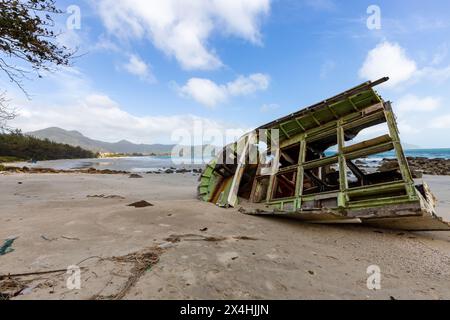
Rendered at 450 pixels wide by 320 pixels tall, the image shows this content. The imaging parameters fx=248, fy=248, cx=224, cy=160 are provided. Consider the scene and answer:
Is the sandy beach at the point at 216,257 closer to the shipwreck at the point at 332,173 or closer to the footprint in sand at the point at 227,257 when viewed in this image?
the footprint in sand at the point at 227,257

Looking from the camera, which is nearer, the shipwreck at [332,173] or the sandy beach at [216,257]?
the sandy beach at [216,257]

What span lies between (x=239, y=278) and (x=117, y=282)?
1366 mm

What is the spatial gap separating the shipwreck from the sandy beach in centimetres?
46

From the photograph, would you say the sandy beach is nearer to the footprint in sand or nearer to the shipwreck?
the footprint in sand

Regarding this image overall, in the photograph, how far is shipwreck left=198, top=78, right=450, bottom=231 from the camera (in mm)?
4840

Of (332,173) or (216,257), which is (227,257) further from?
(332,173)

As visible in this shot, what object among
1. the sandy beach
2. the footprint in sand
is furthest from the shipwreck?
the footprint in sand

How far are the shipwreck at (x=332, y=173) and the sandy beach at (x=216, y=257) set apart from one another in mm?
465

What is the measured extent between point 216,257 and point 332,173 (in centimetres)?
720

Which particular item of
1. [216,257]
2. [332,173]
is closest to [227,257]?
[216,257]

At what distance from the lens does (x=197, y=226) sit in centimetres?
530

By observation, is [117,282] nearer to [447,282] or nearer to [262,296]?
[262,296]

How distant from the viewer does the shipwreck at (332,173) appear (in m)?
4.84

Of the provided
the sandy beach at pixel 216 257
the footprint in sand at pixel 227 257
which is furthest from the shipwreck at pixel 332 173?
the footprint in sand at pixel 227 257
